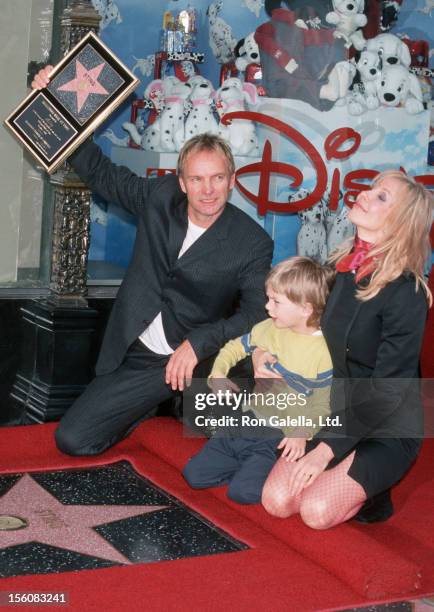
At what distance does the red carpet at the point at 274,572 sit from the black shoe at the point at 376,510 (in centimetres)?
4

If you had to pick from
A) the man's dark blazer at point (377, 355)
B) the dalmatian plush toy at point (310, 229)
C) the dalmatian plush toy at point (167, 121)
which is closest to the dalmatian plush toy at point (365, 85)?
the dalmatian plush toy at point (310, 229)

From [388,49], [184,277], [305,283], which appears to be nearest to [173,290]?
[184,277]

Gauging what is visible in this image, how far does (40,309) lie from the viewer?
4227mm

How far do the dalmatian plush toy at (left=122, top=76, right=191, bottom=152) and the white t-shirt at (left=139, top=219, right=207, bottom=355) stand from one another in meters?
1.52

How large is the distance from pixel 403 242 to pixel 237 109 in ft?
8.04

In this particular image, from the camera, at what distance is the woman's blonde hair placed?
3.03m

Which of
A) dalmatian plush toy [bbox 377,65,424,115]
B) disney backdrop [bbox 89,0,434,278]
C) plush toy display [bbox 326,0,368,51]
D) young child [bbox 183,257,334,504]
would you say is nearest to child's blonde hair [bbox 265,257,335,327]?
young child [bbox 183,257,334,504]

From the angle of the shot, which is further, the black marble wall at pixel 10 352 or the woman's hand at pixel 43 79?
the black marble wall at pixel 10 352

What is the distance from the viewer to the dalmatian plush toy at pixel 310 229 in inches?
212

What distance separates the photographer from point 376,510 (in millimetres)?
3176

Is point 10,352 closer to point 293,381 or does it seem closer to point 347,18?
point 293,381

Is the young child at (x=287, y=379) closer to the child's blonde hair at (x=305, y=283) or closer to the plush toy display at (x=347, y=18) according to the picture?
the child's blonde hair at (x=305, y=283)

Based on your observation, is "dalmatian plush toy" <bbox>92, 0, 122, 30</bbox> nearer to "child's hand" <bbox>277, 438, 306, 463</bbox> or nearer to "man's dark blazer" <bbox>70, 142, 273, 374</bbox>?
"man's dark blazer" <bbox>70, 142, 273, 374</bbox>

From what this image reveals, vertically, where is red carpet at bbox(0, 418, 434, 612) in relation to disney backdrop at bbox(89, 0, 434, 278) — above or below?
below
